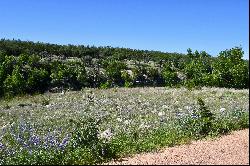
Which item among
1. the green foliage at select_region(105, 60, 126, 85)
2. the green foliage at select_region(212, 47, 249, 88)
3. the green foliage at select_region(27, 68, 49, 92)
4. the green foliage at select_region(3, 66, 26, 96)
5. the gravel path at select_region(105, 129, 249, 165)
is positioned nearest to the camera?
the gravel path at select_region(105, 129, 249, 165)

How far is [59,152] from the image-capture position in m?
10.2

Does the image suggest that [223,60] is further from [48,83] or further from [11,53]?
[11,53]

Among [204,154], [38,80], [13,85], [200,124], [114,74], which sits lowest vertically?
[204,154]

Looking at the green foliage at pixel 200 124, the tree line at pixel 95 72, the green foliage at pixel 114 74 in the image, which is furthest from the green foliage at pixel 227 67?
the green foliage at pixel 200 124

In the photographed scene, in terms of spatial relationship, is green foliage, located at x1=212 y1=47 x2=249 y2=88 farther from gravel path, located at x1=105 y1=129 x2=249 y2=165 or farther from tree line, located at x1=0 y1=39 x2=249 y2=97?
gravel path, located at x1=105 y1=129 x2=249 y2=165

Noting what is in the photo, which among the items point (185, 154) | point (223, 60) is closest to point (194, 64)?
point (223, 60)

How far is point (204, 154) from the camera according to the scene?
10.1m

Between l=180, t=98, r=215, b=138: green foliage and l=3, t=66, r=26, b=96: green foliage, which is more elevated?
l=3, t=66, r=26, b=96: green foliage

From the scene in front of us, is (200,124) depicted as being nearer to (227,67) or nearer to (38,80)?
(227,67)

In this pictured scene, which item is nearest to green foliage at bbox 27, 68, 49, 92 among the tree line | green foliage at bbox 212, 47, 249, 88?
the tree line

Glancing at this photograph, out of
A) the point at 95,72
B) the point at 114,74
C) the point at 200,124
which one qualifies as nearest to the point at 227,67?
the point at 114,74

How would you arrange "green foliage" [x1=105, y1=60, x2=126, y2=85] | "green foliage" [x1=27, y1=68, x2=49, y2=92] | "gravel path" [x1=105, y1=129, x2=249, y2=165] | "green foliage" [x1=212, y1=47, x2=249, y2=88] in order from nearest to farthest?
1. "gravel path" [x1=105, y1=129, x2=249, y2=165]
2. "green foliage" [x1=212, y1=47, x2=249, y2=88]
3. "green foliage" [x1=27, y1=68, x2=49, y2=92]
4. "green foliage" [x1=105, y1=60, x2=126, y2=85]

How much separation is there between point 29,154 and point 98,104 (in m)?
15.3

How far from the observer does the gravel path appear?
9477 millimetres
